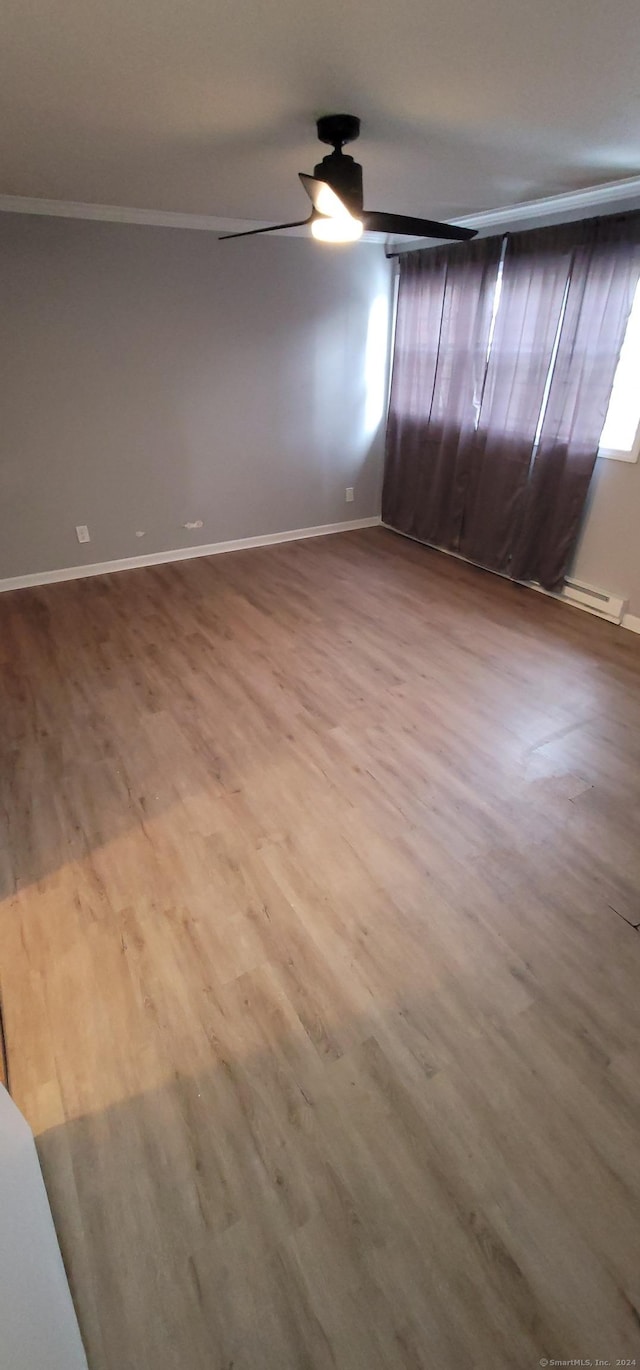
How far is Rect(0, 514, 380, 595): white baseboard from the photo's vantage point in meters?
4.14

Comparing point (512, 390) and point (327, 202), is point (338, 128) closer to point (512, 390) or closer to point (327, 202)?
point (327, 202)

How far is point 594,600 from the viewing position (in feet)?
12.5

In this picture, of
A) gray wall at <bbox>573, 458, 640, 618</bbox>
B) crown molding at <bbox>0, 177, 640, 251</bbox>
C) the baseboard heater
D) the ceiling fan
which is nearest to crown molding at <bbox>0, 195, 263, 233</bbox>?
crown molding at <bbox>0, 177, 640, 251</bbox>

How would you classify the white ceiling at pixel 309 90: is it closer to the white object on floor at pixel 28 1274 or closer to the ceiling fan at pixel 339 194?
the ceiling fan at pixel 339 194

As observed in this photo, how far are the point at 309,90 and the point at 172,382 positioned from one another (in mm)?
2523

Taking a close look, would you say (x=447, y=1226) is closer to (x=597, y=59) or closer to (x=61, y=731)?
(x=61, y=731)

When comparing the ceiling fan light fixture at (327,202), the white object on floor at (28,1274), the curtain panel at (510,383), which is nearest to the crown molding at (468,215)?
the curtain panel at (510,383)

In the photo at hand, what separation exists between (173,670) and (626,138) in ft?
9.74

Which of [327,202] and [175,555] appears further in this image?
[175,555]

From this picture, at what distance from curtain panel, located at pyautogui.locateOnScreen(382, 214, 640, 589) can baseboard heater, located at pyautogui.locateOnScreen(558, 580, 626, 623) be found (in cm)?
10

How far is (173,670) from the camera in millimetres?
3199

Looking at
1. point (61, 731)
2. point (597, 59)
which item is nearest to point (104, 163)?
point (597, 59)

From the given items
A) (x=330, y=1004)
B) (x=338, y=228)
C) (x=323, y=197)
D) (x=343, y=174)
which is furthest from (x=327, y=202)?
(x=330, y=1004)

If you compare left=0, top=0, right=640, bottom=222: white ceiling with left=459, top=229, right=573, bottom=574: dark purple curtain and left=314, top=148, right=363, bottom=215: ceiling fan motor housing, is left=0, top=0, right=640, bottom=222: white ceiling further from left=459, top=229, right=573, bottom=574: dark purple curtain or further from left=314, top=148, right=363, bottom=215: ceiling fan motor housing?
left=459, top=229, right=573, bottom=574: dark purple curtain
